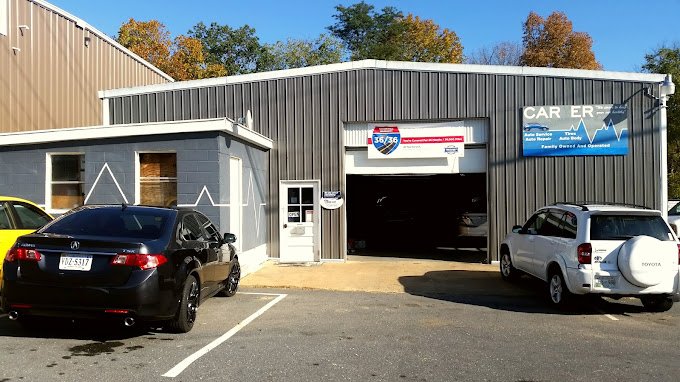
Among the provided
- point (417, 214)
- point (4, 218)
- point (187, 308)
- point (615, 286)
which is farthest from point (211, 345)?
point (417, 214)

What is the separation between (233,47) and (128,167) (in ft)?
126

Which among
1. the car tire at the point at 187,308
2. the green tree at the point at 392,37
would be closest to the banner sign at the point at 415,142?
the car tire at the point at 187,308

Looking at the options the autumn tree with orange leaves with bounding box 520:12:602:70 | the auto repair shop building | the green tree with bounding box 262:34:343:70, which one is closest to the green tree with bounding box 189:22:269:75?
the green tree with bounding box 262:34:343:70

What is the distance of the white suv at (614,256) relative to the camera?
23.8 ft

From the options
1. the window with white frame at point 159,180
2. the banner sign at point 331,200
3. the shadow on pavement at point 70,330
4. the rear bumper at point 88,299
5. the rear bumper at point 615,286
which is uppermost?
the window with white frame at point 159,180

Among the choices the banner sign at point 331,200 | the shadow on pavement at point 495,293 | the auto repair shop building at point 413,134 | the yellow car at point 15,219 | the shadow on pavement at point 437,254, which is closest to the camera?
the yellow car at point 15,219

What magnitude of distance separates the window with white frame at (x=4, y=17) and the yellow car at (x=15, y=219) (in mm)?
7740

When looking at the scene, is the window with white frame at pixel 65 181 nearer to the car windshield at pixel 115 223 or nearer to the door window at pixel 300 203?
the door window at pixel 300 203

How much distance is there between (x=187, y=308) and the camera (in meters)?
6.09

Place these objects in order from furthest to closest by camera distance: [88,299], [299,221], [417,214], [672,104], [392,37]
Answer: [392,37] → [672,104] → [417,214] → [299,221] → [88,299]

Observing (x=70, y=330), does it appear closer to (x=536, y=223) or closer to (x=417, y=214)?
(x=536, y=223)

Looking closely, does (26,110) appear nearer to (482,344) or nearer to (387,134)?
(387,134)

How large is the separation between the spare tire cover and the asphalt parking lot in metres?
0.61

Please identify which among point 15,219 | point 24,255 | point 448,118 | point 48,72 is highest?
point 48,72
